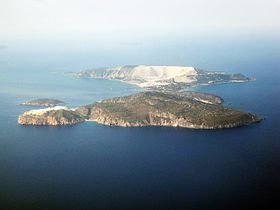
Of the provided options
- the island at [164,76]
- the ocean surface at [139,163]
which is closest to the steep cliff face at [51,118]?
the ocean surface at [139,163]

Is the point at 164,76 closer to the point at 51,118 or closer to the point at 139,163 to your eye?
the point at 51,118

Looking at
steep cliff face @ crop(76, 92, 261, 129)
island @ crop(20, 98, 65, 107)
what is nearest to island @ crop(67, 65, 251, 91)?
island @ crop(20, 98, 65, 107)

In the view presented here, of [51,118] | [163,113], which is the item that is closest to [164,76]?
[163,113]

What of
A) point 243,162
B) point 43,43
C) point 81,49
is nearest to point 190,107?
point 243,162

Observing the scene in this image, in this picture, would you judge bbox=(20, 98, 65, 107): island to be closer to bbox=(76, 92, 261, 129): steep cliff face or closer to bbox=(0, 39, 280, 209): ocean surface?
bbox=(0, 39, 280, 209): ocean surface

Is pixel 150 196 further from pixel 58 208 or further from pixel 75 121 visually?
pixel 75 121

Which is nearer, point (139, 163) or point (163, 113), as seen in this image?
point (139, 163)

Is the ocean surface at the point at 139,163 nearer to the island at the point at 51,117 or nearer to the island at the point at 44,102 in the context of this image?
the island at the point at 51,117
